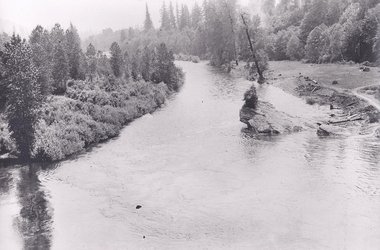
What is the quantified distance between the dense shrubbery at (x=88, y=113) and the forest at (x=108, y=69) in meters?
0.12

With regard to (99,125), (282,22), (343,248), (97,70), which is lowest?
(343,248)

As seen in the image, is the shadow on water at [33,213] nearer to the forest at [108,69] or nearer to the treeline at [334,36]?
the forest at [108,69]

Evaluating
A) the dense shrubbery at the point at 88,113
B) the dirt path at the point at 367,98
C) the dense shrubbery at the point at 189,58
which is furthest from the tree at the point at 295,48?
the dense shrubbery at the point at 88,113

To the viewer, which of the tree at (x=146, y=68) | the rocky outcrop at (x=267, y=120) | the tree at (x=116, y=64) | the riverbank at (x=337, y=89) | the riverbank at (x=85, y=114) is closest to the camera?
the riverbank at (x=85, y=114)

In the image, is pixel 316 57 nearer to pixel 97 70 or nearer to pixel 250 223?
pixel 97 70

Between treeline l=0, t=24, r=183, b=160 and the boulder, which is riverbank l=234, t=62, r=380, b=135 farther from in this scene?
treeline l=0, t=24, r=183, b=160

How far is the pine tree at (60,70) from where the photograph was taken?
7601 cm

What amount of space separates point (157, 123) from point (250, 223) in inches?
1362

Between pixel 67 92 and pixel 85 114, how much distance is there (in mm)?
15302

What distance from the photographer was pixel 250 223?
102 feet

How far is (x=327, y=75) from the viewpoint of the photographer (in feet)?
301

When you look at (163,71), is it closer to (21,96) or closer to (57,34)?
(57,34)

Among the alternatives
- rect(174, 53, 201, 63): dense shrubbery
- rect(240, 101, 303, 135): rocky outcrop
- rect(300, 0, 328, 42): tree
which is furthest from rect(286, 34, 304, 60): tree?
rect(240, 101, 303, 135): rocky outcrop

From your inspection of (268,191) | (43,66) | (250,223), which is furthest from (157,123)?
(250,223)
